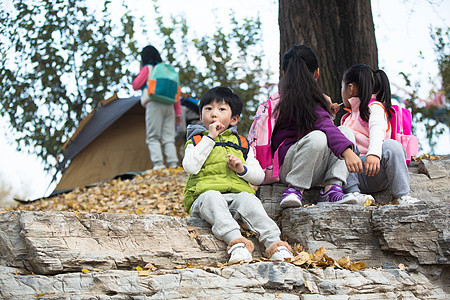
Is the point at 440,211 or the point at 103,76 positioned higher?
the point at 103,76

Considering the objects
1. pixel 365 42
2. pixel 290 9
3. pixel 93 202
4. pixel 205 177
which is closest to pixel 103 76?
pixel 93 202

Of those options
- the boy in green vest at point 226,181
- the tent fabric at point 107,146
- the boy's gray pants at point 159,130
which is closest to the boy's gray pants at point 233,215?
the boy in green vest at point 226,181

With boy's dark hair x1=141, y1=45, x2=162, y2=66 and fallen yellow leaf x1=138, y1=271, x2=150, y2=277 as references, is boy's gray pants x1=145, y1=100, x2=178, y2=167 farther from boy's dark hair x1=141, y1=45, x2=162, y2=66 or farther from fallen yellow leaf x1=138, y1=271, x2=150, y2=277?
fallen yellow leaf x1=138, y1=271, x2=150, y2=277

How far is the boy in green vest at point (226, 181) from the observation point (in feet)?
10.6

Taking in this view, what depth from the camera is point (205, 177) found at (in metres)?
3.63

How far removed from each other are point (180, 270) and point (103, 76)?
295 inches

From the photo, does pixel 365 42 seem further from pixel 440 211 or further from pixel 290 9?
pixel 440 211

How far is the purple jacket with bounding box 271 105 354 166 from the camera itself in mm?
3695

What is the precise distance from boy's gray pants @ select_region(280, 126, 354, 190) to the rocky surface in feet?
0.84

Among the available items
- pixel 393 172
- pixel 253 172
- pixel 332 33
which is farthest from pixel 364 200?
pixel 332 33

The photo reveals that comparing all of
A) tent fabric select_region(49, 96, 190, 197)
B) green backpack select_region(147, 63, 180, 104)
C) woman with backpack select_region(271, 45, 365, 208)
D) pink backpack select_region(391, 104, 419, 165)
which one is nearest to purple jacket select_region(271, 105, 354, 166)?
woman with backpack select_region(271, 45, 365, 208)

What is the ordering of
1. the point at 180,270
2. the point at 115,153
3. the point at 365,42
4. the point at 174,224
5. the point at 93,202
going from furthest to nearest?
the point at 115,153 → the point at 93,202 → the point at 365,42 → the point at 174,224 → the point at 180,270

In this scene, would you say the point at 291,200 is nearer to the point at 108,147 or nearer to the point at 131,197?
the point at 131,197

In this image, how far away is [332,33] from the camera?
554 centimetres
